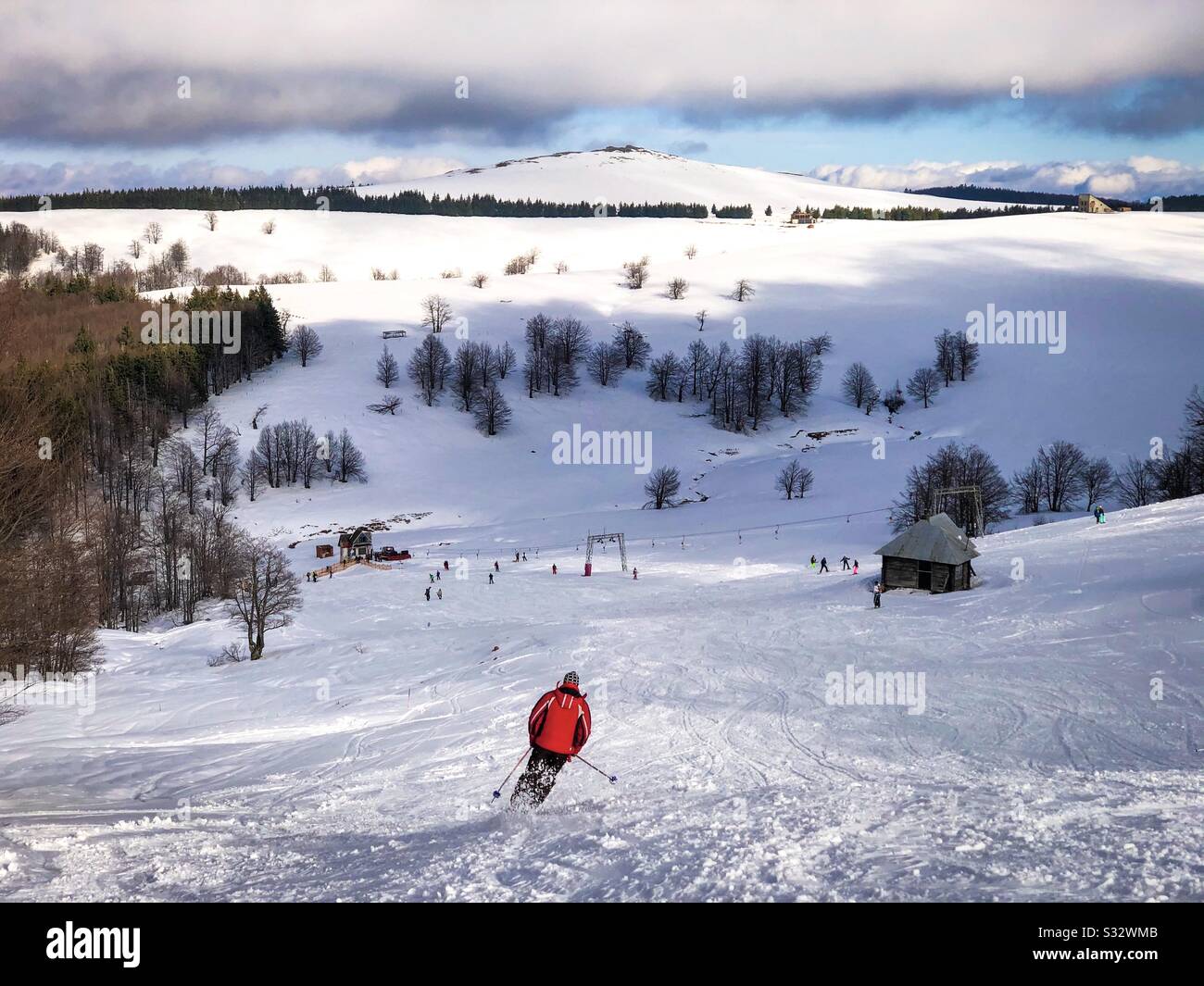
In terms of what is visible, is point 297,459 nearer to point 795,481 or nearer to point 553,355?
point 553,355

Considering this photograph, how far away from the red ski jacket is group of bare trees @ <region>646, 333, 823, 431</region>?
9068cm

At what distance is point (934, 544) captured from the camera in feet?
128

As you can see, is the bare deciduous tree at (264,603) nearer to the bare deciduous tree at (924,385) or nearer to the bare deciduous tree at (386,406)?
the bare deciduous tree at (386,406)

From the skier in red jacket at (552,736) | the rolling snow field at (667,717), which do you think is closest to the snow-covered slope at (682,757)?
the rolling snow field at (667,717)

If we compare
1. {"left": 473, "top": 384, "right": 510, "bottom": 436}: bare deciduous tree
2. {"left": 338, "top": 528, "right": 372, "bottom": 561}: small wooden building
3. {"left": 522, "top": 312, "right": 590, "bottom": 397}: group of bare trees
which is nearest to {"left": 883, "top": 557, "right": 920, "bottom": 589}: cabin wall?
{"left": 338, "top": 528, "right": 372, "bottom": 561}: small wooden building

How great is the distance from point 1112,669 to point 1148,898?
14.0 meters

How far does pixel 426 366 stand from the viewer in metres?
106

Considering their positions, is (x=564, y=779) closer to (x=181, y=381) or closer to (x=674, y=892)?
(x=674, y=892)

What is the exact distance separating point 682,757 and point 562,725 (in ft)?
16.6

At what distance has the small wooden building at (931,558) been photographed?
Answer: 38562 mm

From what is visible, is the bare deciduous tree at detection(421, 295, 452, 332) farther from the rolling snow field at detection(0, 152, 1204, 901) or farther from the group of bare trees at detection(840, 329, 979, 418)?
the group of bare trees at detection(840, 329, 979, 418)

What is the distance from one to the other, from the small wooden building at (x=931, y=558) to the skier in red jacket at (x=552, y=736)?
99.4ft
